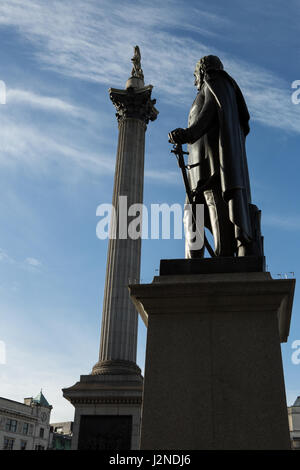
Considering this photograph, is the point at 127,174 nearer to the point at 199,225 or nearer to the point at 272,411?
the point at 199,225

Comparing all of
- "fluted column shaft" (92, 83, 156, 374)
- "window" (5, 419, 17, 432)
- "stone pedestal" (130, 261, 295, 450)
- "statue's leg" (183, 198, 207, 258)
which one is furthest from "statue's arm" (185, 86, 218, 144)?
"window" (5, 419, 17, 432)

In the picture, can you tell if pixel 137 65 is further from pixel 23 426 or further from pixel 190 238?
pixel 23 426

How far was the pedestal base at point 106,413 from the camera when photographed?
2078 centimetres

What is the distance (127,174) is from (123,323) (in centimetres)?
1019

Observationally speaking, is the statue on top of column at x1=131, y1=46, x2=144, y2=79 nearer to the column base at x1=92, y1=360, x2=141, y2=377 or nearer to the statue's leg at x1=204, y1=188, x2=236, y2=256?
the column base at x1=92, y1=360, x2=141, y2=377

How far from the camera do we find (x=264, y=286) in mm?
5441

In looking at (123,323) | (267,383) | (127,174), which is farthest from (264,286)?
(127,174)

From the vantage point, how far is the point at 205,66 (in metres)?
7.61

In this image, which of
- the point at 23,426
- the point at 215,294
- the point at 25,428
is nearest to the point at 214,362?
the point at 215,294

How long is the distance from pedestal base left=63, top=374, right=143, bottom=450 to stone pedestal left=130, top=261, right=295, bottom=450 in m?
16.4

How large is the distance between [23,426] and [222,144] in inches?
3233

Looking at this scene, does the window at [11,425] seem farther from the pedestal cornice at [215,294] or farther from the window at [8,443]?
the pedestal cornice at [215,294]

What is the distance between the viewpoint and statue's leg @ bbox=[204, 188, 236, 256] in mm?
6656

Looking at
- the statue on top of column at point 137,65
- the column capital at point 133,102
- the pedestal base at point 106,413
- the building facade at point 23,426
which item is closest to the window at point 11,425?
the building facade at point 23,426
